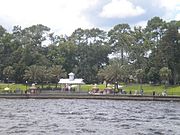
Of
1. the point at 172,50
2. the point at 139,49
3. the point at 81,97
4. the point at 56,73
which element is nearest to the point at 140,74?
the point at 172,50

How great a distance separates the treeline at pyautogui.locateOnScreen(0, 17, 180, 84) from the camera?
130m

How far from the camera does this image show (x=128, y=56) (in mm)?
153125

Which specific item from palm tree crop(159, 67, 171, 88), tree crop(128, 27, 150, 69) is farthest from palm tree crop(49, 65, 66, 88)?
palm tree crop(159, 67, 171, 88)

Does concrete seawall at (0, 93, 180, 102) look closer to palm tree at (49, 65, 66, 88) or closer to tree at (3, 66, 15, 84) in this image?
palm tree at (49, 65, 66, 88)

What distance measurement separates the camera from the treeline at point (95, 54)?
13025cm

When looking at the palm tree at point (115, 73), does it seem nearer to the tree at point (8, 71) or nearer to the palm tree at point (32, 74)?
the palm tree at point (32, 74)

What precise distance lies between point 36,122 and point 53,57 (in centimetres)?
11241

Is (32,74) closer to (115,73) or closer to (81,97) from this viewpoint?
(115,73)

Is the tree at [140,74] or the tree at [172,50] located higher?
the tree at [172,50]

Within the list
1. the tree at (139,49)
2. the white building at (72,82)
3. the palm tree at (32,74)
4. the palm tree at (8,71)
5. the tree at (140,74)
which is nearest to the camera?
the white building at (72,82)

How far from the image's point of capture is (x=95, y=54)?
162625 mm

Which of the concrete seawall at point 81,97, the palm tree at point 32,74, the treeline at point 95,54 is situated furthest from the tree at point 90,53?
the concrete seawall at point 81,97

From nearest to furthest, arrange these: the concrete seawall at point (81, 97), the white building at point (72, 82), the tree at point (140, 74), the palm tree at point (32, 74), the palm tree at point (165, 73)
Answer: the concrete seawall at point (81, 97)
the white building at point (72, 82)
the palm tree at point (165, 73)
the palm tree at point (32, 74)
the tree at point (140, 74)

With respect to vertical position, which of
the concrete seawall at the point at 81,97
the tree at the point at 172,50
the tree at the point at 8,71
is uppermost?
the tree at the point at 172,50
